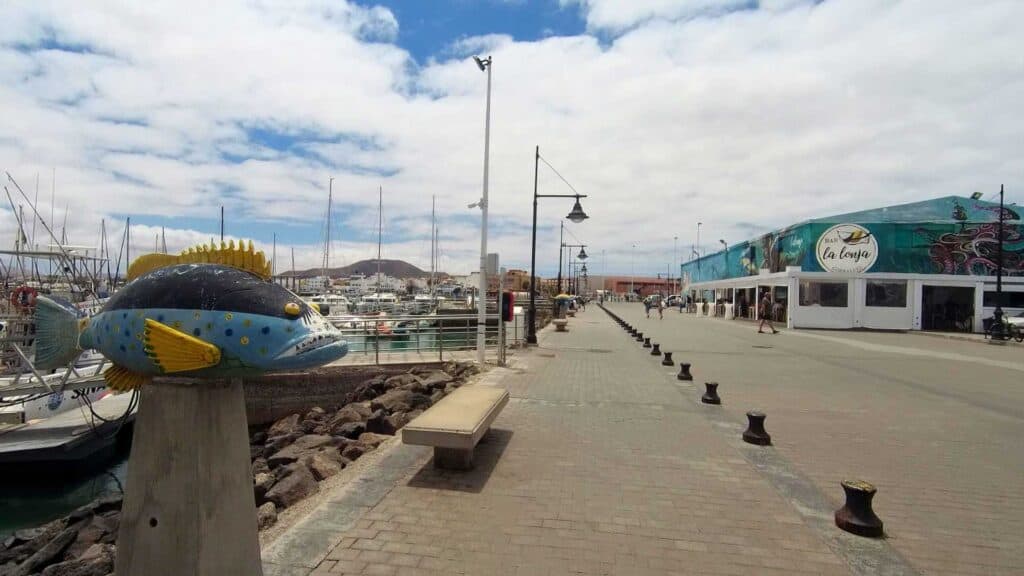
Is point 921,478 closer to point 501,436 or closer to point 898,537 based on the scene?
point 898,537

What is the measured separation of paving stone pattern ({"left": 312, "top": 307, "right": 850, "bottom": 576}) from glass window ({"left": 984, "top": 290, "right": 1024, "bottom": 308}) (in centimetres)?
3119

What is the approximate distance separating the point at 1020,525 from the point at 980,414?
537cm

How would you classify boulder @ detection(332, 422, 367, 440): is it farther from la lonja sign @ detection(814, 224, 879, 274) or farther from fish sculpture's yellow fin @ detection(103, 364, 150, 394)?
la lonja sign @ detection(814, 224, 879, 274)

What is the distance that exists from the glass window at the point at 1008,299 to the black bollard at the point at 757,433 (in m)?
31.3

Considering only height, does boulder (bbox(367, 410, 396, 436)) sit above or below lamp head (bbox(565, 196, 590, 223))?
below

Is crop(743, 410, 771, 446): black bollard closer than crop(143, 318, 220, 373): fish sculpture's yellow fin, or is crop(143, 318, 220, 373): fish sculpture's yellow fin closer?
crop(143, 318, 220, 373): fish sculpture's yellow fin

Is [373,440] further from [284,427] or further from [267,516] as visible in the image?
[284,427]

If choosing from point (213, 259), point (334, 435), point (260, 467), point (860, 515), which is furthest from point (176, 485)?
point (334, 435)

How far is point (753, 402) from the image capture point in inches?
364

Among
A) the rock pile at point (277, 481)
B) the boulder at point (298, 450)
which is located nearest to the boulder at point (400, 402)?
the rock pile at point (277, 481)

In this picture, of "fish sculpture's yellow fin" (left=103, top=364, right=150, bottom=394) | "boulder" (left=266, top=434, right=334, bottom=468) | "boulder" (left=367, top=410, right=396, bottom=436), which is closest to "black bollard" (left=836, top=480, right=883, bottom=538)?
"fish sculpture's yellow fin" (left=103, top=364, right=150, bottom=394)

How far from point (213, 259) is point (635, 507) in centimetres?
359

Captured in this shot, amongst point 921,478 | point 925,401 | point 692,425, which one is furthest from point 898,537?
point 925,401

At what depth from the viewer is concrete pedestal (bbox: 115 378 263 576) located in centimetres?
262
